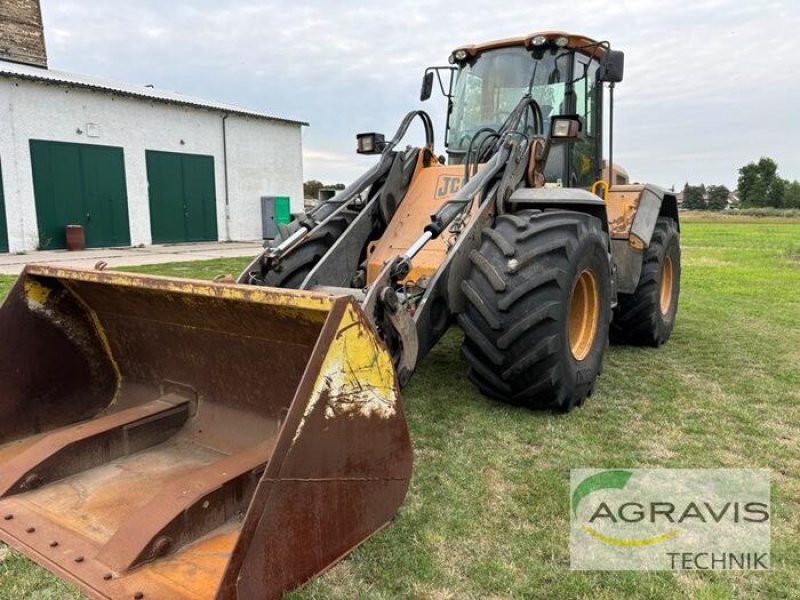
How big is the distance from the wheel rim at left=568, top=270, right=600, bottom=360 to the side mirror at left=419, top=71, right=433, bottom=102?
236cm

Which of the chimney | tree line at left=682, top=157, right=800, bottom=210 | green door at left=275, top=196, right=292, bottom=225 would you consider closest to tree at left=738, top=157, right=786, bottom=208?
tree line at left=682, top=157, right=800, bottom=210

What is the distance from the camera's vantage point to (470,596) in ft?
7.53

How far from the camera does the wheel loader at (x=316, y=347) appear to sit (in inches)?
88.3

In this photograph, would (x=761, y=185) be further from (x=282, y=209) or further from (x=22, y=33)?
(x=22, y=33)

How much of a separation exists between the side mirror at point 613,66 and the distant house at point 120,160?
46.6 feet

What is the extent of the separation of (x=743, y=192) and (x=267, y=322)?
262ft

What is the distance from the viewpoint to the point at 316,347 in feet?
7.17

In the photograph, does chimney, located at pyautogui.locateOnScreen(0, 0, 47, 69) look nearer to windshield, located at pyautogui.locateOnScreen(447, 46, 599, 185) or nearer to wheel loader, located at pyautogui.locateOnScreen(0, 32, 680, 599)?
windshield, located at pyautogui.locateOnScreen(447, 46, 599, 185)

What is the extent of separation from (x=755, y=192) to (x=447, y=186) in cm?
7703

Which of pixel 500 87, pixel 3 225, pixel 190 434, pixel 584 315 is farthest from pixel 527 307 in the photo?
pixel 3 225

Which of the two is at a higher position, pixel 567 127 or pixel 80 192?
pixel 567 127

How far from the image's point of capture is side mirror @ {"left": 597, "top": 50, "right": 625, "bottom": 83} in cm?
483

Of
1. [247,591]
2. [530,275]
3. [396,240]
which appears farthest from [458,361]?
[247,591]

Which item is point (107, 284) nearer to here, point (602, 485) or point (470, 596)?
point (470, 596)
